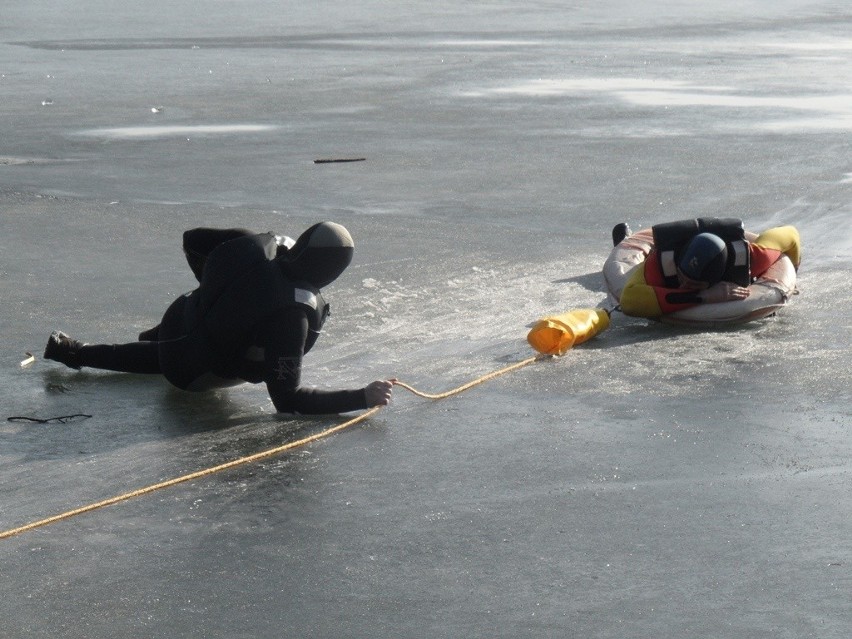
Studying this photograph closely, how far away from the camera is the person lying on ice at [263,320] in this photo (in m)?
6.88

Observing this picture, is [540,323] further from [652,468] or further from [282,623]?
[282,623]

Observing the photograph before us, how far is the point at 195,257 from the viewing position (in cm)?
747

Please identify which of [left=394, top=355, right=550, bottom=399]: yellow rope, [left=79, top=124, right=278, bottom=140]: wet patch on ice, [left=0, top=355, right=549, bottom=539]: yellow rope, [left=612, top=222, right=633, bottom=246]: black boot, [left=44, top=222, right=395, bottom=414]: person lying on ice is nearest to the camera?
[left=0, top=355, right=549, bottom=539]: yellow rope

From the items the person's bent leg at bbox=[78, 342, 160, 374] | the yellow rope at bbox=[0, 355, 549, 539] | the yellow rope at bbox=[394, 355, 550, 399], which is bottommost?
the yellow rope at bbox=[394, 355, 550, 399]

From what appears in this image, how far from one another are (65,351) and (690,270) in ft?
11.3

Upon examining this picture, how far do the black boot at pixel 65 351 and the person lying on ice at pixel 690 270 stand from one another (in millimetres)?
3116

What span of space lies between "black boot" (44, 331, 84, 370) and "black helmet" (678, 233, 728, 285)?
337 cm

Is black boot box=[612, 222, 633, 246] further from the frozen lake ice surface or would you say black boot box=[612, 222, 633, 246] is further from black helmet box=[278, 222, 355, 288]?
black helmet box=[278, 222, 355, 288]

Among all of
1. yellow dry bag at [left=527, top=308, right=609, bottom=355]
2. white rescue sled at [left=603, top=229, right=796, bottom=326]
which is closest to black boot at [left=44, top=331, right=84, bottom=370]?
yellow dry bag at [left=527, top=308, right=609, bottom=355]

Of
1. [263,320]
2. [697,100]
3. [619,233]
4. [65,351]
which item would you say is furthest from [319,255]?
[697,100]

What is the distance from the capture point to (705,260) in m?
8.57

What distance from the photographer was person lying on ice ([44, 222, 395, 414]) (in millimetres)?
6879

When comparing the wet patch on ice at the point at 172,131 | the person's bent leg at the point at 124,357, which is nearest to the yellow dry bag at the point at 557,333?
the person's bent leg at the point at 124,357

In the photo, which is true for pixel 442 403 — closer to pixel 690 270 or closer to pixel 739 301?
pixel 690 270
